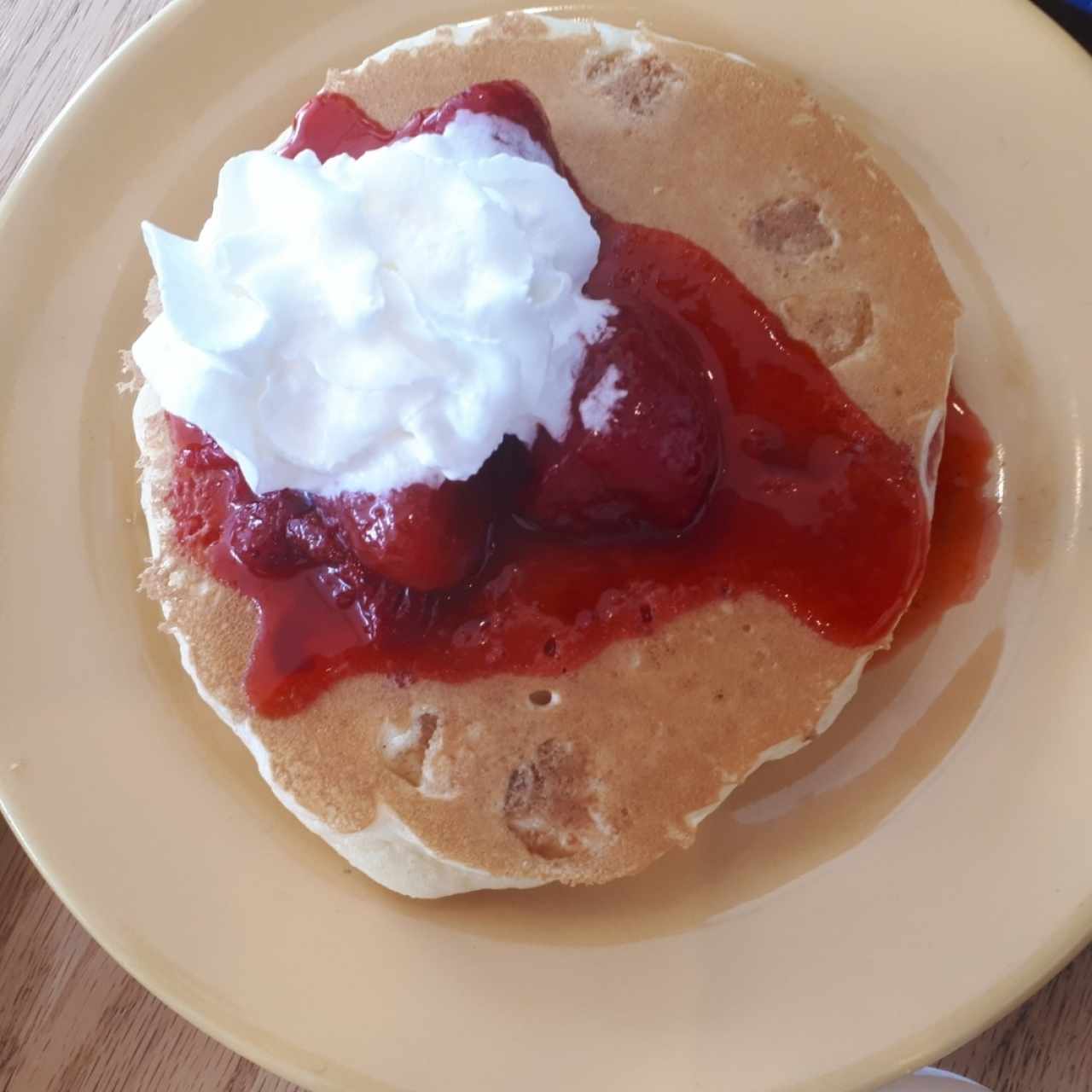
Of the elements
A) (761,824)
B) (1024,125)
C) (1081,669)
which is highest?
(1024,125)

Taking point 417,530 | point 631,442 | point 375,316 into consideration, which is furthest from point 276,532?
point 631,442

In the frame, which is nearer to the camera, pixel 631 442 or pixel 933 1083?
pixel 631 442

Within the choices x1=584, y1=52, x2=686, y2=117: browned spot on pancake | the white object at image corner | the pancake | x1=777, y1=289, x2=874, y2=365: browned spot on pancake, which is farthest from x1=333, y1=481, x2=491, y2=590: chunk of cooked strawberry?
the white object at image corner

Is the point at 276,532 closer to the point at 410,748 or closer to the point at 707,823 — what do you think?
the point at 410,748

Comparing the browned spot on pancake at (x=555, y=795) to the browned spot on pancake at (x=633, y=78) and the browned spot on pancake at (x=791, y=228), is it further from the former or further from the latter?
the browned spot on pancake at (x=633, y=78)

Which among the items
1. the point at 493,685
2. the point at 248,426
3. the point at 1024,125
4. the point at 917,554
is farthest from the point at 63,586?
the point at 1024,125

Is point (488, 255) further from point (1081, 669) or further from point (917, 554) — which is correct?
point (1081, 669)
